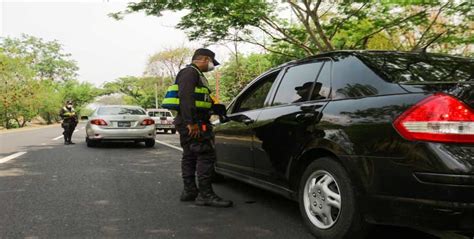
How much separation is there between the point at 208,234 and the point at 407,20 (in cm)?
1124

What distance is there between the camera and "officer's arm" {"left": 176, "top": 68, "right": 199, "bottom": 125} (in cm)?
474

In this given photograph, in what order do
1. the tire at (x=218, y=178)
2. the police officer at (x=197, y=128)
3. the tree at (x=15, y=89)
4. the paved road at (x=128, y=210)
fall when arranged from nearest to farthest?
the paved road at (x=128, y=210)
the police officer at (x=197, y=128)
the tire at (x=218, y=178)
the tree at (x=15, y=89)

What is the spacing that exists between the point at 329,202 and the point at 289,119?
84cm

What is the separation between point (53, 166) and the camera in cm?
835

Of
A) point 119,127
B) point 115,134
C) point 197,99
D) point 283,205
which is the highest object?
point 197,99

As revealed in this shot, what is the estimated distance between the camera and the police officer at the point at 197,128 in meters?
4.79

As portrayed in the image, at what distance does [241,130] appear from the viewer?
486 cm

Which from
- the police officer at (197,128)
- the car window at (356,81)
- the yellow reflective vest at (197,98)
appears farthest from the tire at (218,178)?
the car window at (356,81)

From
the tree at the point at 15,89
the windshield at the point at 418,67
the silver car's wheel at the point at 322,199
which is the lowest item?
the silver car's wheel at the point at 322,199

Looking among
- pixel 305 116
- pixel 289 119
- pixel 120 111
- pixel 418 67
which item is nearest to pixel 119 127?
pixel 120 111

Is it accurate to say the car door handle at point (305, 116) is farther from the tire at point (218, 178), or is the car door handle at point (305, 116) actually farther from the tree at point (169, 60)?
the tree at point (169, 60)

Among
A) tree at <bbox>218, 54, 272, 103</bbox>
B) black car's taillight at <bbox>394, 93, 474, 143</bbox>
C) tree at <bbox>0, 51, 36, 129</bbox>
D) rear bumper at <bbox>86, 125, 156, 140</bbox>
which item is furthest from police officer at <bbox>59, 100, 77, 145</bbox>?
tree at <bbox>0, 51, 36, 129</bbox>

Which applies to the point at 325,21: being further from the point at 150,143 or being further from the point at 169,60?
the point at 169,60

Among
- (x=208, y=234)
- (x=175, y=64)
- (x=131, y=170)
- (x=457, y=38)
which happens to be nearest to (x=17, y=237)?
(x=208, y=234)
